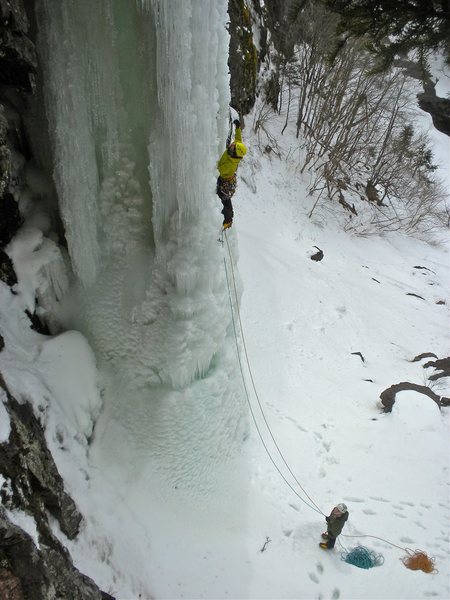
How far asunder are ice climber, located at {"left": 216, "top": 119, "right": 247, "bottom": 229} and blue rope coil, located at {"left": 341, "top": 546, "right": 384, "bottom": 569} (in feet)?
12.3

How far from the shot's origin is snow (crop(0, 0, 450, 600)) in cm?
310

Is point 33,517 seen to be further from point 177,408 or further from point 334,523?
point 334,523

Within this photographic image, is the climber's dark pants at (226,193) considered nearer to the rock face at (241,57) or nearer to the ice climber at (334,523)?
the ice climber at (334,523)

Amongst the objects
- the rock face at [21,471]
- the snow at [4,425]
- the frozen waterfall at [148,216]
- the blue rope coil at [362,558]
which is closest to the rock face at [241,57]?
the frozen waterfall at [148,216]

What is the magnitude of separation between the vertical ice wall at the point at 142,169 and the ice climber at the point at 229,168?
15cm

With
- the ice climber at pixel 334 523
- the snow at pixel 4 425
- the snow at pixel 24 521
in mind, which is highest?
the snow at pixel 4 425

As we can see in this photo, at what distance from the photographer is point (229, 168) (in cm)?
390

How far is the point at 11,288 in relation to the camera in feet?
11.1

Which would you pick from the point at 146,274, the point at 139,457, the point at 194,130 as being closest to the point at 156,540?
the point at 139,457

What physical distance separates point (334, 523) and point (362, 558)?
598 millimetres

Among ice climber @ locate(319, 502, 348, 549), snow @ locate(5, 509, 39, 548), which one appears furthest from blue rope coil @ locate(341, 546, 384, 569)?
snow @ locate(5, 509, 39, 548)

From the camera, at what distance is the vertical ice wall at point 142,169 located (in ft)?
9.32

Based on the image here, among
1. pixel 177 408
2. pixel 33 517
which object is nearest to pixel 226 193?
pixel 177 408

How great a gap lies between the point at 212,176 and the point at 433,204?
670 inches
